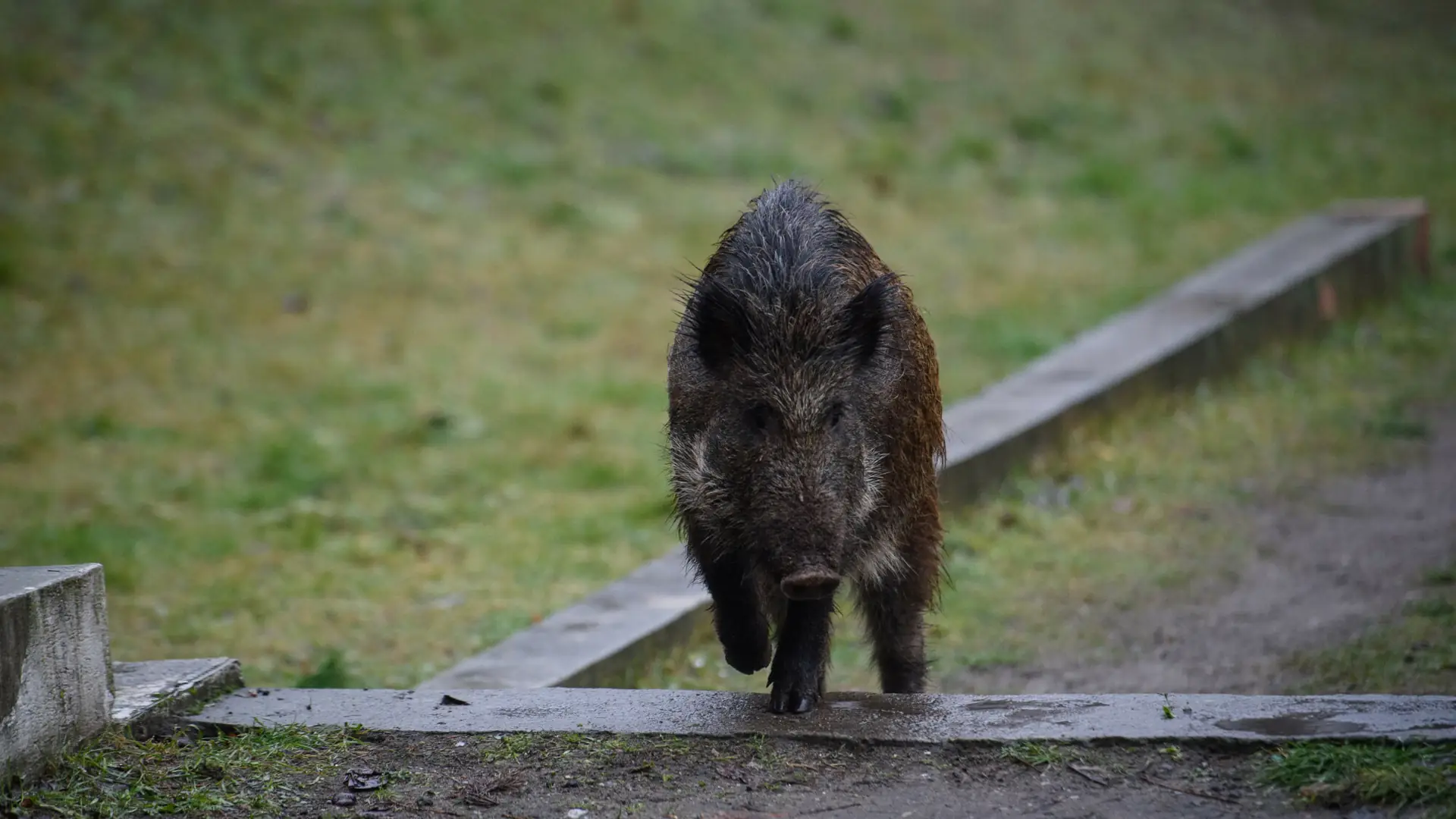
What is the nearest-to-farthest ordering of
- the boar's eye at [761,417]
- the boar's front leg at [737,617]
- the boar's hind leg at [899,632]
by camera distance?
1. the boar's eye at [761,417]
2. the boar's front leg at [737,617]
3. the boar's hind leg at [899,632]

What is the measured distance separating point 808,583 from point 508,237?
779cm

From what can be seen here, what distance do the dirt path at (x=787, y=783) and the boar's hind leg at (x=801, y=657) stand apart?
212 millimetres

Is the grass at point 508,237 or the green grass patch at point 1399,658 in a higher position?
the grass at point 508,237

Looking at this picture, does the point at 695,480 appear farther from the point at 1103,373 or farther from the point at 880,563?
the point at 1103,373

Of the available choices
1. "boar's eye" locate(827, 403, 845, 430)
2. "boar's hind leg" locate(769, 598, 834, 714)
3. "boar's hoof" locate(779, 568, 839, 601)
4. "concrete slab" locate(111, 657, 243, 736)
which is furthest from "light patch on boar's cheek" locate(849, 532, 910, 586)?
"concrete slab" locate(111, 657, 243, 736)

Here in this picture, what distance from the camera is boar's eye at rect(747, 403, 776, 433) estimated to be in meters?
3.69

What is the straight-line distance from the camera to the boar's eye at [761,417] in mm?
3693

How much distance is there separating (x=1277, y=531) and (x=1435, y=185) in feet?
22.7

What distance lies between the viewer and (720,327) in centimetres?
381

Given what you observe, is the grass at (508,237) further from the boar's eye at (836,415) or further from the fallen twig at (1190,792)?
the fallen twig at (1190,792)

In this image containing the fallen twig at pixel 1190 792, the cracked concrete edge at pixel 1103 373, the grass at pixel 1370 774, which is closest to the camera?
the grass at pixel 1370 774

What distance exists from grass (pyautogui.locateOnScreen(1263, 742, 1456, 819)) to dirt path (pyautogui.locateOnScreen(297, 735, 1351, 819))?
0.14 feet

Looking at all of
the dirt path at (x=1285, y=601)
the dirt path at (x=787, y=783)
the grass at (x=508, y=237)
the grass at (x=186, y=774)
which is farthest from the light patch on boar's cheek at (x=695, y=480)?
the grass at (x=508, y=237)

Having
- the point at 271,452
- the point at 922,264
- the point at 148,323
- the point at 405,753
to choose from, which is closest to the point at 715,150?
the point at 922,264
